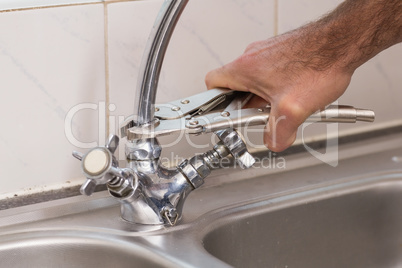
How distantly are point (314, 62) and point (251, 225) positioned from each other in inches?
8.4

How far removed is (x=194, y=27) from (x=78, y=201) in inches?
10.2

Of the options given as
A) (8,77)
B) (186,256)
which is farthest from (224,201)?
(8,77)

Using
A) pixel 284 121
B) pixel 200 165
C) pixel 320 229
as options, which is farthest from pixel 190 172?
pixel 320 229

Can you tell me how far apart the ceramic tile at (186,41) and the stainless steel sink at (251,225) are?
0.11 m

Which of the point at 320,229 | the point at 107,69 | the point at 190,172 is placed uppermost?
the point at 107,69

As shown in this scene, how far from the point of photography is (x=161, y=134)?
2.29 feet

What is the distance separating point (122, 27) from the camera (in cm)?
79

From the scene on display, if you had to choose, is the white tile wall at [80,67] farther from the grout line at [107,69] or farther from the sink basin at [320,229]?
the sink basin at [320,229]

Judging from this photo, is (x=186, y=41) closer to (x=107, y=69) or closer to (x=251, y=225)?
(x=107, y=69)

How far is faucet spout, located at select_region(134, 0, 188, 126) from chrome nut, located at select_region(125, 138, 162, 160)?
2 cm

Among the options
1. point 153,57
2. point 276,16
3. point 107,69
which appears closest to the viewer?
point 153,57

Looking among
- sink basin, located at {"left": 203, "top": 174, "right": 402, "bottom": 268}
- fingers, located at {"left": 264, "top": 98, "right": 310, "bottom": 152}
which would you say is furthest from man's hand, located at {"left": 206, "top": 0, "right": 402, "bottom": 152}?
sink basin, located at {"left": 203, "top": 174, "right": 402, "bottom": 268}

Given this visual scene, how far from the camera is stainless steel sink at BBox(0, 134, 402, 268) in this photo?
72cm

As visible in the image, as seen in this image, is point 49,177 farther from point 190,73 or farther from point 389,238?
point 389,238
